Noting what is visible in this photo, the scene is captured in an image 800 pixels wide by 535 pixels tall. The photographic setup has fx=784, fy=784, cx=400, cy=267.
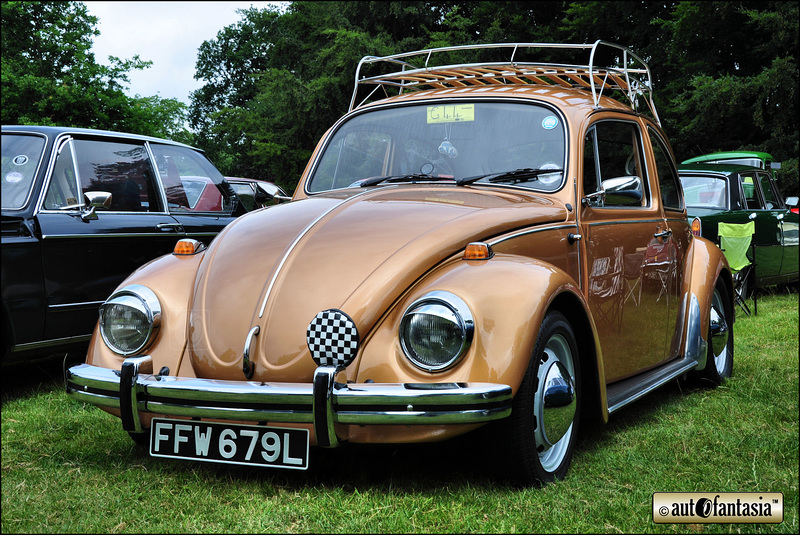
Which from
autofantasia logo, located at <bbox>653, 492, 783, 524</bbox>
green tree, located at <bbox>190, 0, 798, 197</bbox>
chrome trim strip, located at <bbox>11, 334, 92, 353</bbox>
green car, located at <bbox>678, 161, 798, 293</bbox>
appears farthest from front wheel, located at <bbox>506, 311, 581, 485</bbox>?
green tree, located at <bbox>190, 0, 798, 197</bbox>

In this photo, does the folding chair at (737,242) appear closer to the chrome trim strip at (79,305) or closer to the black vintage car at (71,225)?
the black vintage car at (71,225)

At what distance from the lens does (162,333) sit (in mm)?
3256

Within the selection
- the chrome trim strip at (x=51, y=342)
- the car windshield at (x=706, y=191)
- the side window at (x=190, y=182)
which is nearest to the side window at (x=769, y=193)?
the car windshield at (x=706, y=191)

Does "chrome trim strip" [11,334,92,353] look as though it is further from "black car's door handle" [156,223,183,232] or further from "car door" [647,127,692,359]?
"car door" [647,127,692,359]

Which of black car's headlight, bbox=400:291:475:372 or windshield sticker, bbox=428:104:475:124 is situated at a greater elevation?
windshield sticker, bbox=428:104:475:124

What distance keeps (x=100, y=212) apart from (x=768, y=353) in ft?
17.3

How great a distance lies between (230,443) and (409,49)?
21860 mm

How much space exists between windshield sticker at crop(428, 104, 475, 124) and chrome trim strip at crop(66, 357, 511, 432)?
1931 mm

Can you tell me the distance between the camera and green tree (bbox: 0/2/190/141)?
68.3ft

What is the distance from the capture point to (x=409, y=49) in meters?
23.5

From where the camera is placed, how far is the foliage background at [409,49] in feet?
58.5

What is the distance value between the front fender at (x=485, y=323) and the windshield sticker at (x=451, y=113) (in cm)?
134

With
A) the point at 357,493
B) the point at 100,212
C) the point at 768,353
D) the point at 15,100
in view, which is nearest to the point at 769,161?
the point at 768,353

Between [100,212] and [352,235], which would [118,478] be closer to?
[352,235]
